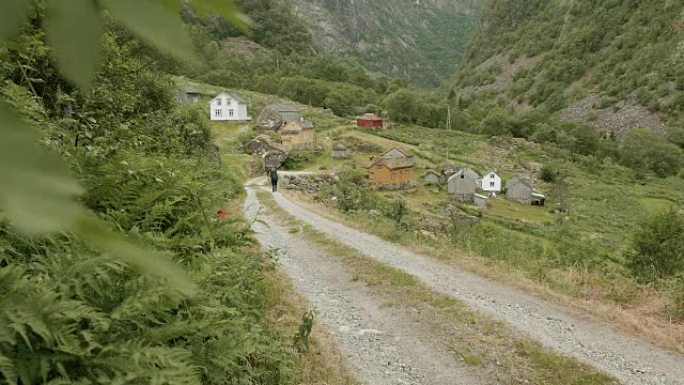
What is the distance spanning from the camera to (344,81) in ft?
365

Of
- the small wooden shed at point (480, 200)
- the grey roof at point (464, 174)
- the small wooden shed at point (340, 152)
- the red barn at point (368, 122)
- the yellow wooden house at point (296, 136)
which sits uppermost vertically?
the red barn at point (368, 122)

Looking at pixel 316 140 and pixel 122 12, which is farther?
pixel 316 140

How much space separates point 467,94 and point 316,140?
310 feet

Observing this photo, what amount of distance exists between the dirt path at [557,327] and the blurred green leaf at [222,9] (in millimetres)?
7312

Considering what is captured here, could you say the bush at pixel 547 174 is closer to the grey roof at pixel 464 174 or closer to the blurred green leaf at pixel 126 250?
the grey roof at pixel 464 174

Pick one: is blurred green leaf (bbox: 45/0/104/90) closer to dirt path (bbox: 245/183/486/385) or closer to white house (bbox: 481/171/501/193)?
dirt path (bbox: 245/183/486/385)

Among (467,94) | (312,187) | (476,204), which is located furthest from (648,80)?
(312,187)

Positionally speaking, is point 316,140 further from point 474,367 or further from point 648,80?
point 648,80

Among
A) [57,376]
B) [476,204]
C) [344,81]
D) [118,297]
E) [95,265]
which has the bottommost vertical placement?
[476,204]

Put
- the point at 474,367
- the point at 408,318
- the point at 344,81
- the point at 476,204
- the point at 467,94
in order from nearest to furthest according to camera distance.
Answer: the point at 474,367 < the point at 408,318 < the point at 476,204 < the point at 344,81 < the point at 467,94

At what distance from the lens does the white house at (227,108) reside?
62.3 meters

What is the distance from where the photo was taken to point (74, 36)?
1.21 ft

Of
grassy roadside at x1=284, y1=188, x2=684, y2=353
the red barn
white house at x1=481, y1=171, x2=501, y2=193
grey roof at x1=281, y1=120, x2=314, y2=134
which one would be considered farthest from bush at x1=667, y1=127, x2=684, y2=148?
grassy roadside at x1=284, y1=188, x2=684, y2=353

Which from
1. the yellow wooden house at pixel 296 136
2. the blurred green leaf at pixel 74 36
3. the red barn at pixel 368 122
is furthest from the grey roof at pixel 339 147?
the blurred green leaf at pixel 74 36
